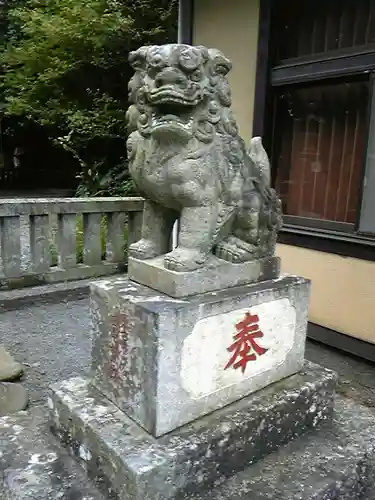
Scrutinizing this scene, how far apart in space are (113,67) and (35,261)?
260 inches

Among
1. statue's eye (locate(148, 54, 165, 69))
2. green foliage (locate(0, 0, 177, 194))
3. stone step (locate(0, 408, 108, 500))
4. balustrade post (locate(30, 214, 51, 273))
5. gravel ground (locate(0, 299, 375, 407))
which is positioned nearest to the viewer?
statue's eye (locate(148, 54, 165, 69))

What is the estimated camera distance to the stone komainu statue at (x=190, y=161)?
1593 mm

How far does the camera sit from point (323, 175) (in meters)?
3.95

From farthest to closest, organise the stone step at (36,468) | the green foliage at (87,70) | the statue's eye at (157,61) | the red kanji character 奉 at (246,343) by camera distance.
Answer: the green foliage at (87,70), the red kanji character 奉 at (246,343), the stone step at (36,468), the statue's eye at (157,61)

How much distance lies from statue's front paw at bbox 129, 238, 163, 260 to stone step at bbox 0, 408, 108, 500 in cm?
93

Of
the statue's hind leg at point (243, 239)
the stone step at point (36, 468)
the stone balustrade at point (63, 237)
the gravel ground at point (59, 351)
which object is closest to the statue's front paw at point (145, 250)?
the statue's hind leg at point (243, 239)

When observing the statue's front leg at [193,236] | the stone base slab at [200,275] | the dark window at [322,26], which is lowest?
the stone base slab at [200,275]

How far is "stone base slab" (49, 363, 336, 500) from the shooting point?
1587 mm

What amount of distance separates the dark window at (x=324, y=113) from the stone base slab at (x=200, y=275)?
1.83 metres

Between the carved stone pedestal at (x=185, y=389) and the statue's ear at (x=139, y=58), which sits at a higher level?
the statue's ear at (x=139, y=58)

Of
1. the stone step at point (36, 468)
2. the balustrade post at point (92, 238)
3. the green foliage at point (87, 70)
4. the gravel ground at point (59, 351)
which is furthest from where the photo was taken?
the green foliage at point (87, 70)

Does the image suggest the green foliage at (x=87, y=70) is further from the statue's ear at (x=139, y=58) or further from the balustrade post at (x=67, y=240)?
the statue's ear at (x=139, y=58)

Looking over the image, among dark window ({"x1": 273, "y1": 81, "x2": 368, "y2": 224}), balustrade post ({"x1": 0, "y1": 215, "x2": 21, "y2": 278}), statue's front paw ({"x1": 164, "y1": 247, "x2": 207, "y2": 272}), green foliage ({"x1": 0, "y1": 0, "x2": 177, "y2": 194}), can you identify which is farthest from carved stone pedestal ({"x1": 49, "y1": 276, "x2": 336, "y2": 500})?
green foliage ({"x1": 0, "y1": 0, "x2": 177, "y2": 194})

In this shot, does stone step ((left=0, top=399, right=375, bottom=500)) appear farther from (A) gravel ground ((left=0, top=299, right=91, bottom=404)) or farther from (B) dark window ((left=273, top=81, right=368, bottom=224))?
(B) dark window ((left=273, top=81, right=368, bottom=224))
